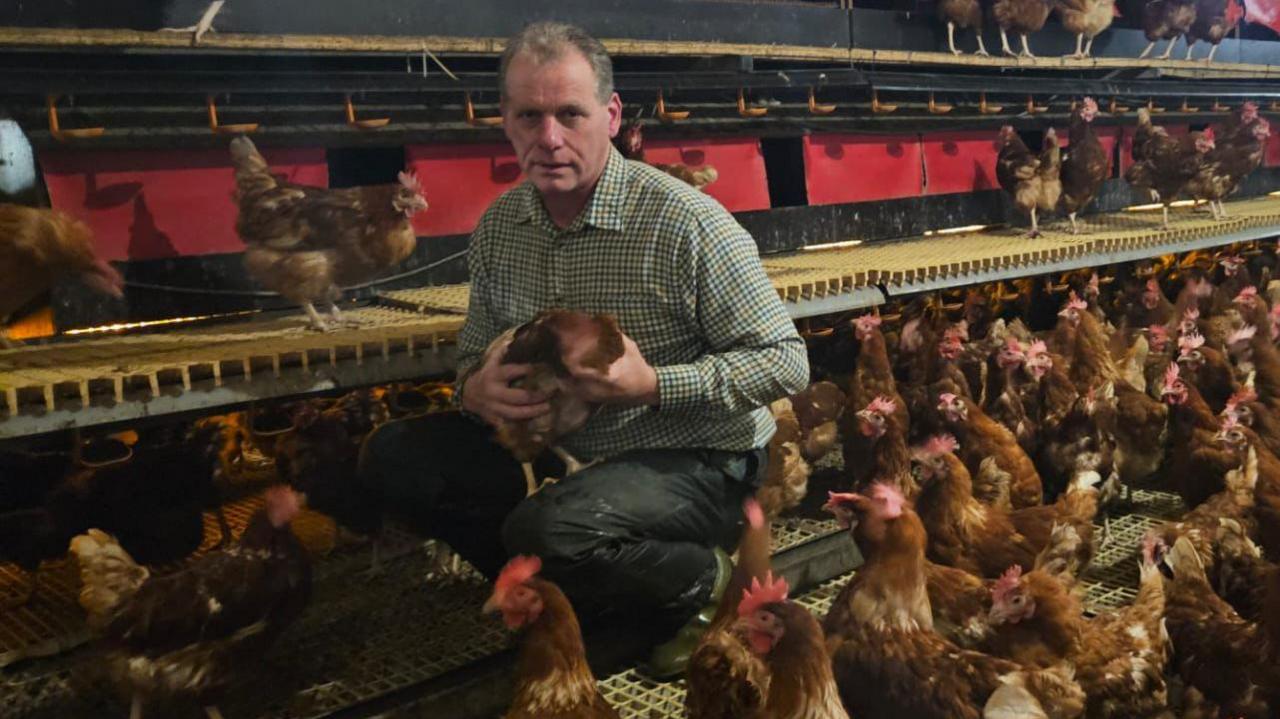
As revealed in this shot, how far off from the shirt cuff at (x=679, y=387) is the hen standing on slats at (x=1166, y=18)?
19.9ft

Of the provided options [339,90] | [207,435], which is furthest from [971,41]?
[207,435]

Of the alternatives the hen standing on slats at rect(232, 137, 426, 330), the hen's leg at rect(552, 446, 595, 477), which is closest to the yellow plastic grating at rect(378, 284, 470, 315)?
the hen standing on slats at rect(232, 137, 426, 330)

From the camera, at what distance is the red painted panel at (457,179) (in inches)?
156

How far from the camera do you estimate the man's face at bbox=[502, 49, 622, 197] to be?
2199mm

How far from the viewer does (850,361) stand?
459cm

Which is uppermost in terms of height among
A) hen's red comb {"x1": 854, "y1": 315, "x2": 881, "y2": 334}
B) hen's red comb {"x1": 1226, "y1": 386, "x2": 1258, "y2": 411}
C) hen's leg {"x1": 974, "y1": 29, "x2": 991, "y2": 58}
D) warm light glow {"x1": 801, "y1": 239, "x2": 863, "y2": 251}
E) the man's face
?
hen's leg {"x1": 974, "y1": 29, "x2": 991, "y2": 58}

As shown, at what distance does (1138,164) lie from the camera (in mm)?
6410

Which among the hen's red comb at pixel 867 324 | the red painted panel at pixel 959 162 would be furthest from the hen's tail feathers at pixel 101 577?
the red painted panel at pixel 959 162

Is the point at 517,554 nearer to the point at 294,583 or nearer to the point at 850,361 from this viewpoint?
the point at 294,583

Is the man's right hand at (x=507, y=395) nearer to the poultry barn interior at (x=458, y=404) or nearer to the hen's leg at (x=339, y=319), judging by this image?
the poultry barn interior at (x=458, y=404)

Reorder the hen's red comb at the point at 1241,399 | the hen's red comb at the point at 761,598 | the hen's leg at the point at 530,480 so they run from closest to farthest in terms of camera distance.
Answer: the hen's red comb at the point at 761,598 → the hen's leg at the point at 530,480 → the hen's red comb at the point at 1241,399

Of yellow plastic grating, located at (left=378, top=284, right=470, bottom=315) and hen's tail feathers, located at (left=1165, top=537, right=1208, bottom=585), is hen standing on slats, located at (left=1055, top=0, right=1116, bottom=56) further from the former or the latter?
hen's tail feathers, located at (left=1165, top=537, right=1208, bottom=585)

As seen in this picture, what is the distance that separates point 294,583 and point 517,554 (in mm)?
619

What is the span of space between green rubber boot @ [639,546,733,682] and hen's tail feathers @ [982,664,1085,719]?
747mm
